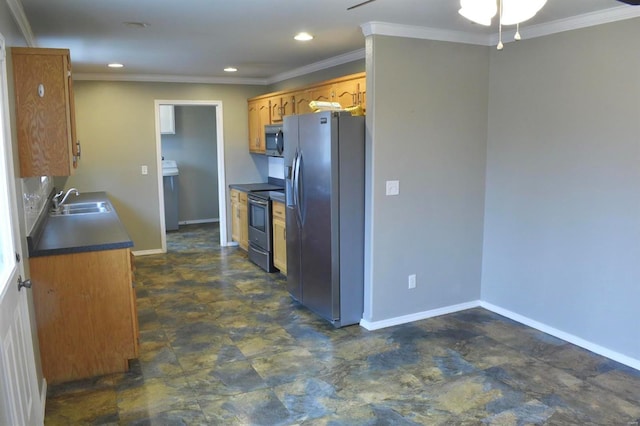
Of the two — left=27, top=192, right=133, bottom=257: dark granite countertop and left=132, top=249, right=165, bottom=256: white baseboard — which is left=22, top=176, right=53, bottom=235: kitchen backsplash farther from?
left=132, top=249, right=165, bottom=256: white baseboard

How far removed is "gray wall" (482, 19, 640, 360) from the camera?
3229 millimetres

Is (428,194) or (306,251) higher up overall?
(428,194)

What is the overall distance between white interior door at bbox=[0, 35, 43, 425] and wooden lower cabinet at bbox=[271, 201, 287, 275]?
116 inches

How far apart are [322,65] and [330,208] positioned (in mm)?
2262

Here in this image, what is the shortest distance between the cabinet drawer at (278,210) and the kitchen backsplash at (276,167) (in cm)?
134

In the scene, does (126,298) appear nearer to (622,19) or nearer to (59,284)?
(59,284)

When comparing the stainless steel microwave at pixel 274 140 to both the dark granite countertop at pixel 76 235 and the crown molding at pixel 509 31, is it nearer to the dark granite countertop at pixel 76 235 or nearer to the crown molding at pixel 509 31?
the dark granite countertop at pixel 76 235

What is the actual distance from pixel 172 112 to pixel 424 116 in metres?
5.90

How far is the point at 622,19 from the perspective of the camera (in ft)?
10.3

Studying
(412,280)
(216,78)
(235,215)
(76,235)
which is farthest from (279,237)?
(216,78)

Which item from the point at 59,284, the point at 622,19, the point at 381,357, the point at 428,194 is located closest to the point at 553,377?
the point at 381,357

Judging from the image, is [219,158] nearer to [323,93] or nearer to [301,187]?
[323,93]

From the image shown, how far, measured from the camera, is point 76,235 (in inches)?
132

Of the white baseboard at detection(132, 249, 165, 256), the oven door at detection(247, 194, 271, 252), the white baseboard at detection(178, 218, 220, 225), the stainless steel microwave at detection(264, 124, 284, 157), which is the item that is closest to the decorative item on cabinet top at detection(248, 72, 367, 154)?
the stainless steel microwave at detection(264, 124, 284, 157)
